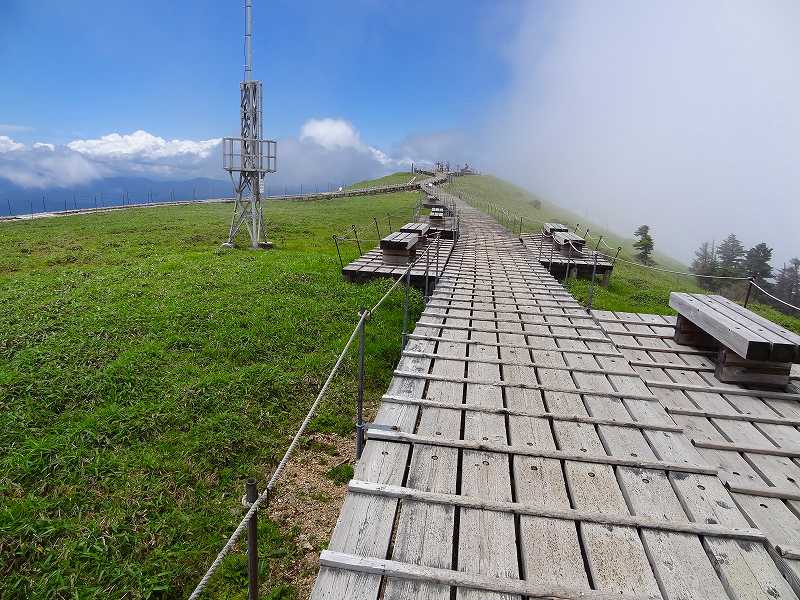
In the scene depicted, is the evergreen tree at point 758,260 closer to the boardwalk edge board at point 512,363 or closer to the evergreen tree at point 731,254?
the evergreen tree at point 731,254

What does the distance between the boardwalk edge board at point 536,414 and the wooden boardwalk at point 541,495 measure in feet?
0.05

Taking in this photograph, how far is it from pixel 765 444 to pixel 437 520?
401 centimetres

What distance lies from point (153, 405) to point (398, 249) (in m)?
7.95

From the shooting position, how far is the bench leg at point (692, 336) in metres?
7.59

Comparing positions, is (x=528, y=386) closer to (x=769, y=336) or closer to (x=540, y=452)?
(x=540, y=452)

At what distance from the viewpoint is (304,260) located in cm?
1591

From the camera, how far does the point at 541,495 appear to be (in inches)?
140

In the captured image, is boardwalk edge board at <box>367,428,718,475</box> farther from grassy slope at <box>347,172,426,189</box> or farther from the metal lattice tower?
grassy slope at <box>347,172,426,189</box>

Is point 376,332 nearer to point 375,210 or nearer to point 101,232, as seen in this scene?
point 101,232

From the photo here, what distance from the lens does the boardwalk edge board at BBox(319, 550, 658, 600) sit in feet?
8.84

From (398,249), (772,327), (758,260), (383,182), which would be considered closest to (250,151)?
(398,249)

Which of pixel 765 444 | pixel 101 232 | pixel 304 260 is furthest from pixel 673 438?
pixel 101 232

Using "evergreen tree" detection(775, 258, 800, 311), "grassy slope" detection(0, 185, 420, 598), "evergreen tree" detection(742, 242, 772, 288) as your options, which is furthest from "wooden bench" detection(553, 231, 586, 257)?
"evergreen tree" detection(775, 258, 800, 311)

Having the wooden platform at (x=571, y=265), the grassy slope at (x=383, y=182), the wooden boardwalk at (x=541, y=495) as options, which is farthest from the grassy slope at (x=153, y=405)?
the grassy slope at (x=383, y=182)
